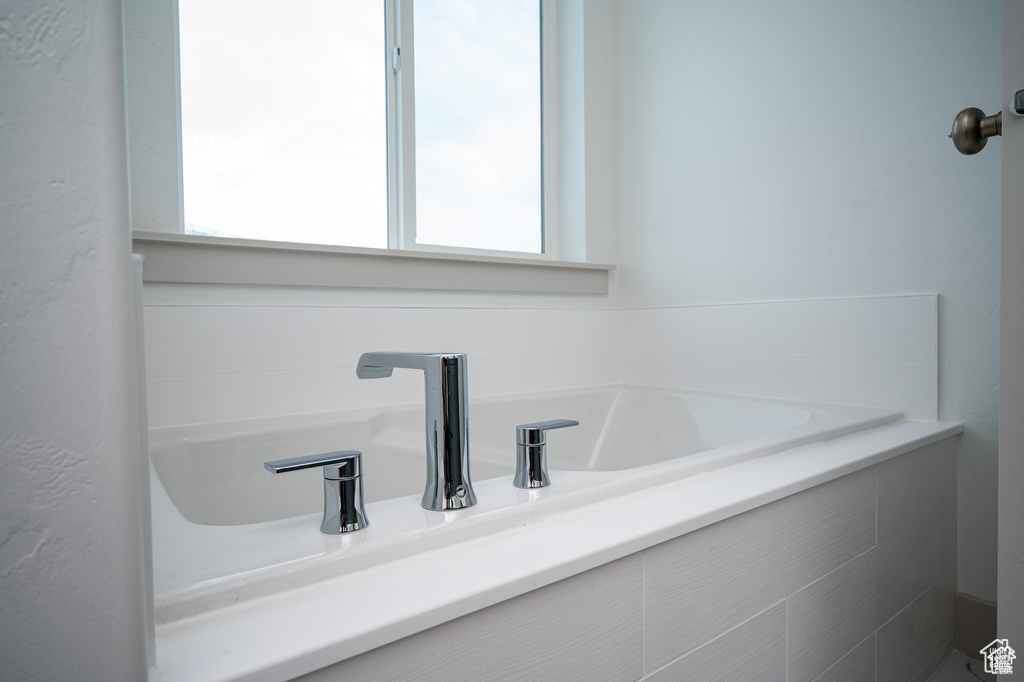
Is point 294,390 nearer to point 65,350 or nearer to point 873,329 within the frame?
point 65,350

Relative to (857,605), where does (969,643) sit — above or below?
below

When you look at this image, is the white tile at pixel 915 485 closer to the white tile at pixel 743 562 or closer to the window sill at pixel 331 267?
the white tile at pixel 743 562

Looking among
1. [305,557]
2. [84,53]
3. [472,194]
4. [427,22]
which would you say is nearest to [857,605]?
[305,557]

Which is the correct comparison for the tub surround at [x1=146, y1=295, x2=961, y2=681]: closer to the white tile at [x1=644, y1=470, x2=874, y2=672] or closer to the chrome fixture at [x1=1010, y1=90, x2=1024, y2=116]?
the white tile at [x1=644, y1=470, x2=874, y2=672]

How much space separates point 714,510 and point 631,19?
2.03m

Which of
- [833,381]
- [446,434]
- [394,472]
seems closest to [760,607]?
[446,434]

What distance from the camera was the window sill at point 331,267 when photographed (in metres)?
1.34

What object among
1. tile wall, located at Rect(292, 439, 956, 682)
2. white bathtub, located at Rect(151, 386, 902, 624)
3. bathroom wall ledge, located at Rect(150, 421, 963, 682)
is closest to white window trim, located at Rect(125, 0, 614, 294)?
white bathtub, located at Rect(151, 386, 902, 624)

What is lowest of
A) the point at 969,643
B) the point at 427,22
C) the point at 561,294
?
the point at 969,643

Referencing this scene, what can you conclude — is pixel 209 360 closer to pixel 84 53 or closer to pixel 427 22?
pixel 84 53

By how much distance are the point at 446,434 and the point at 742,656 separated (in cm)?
53

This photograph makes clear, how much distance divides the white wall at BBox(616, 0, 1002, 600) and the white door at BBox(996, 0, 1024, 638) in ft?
3.07

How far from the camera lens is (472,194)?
6.77 feet

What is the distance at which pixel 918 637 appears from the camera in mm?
1220
